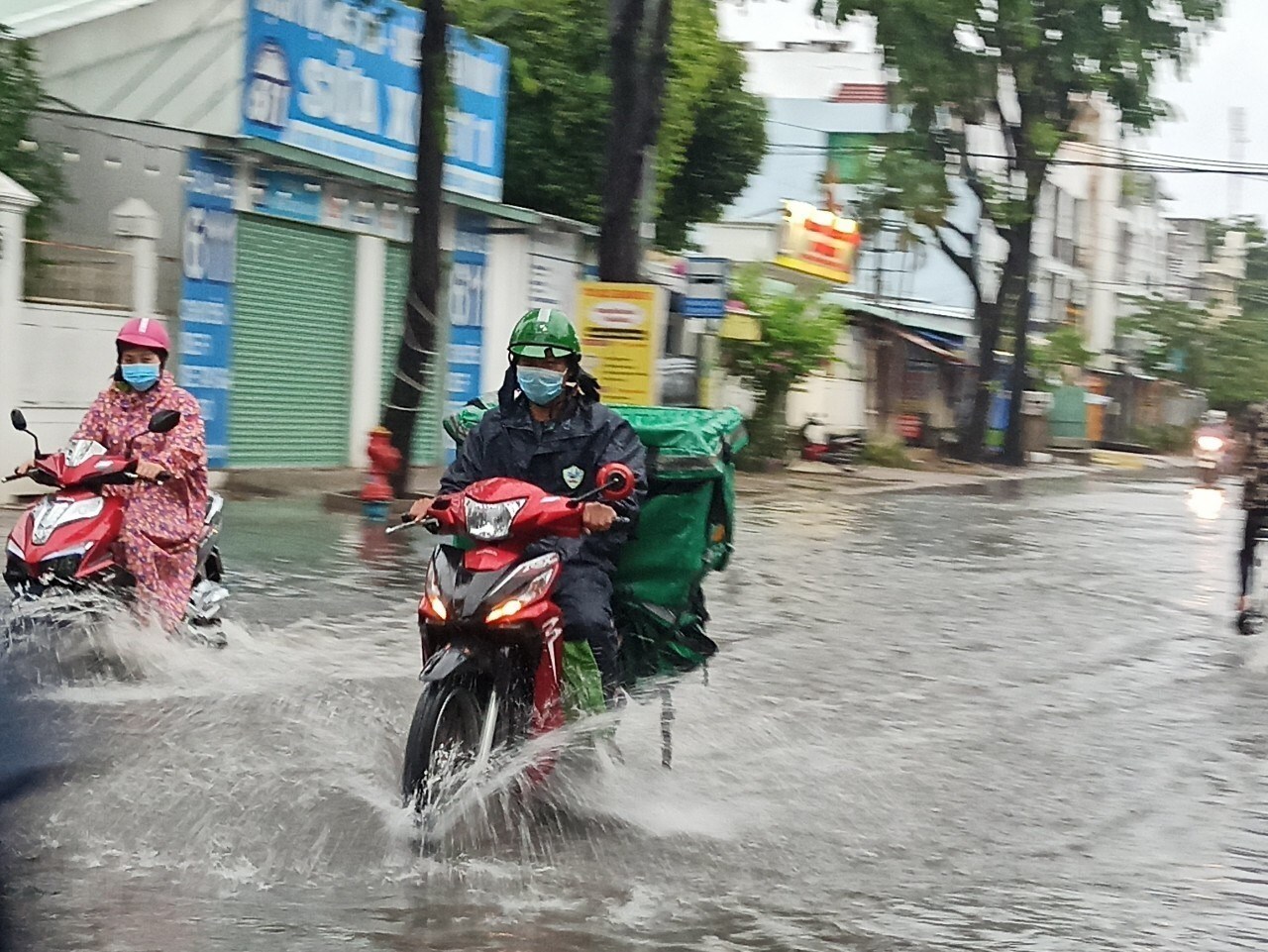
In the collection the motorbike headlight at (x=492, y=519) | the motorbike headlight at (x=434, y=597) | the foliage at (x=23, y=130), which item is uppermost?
the foliage at (x=23, y=130)

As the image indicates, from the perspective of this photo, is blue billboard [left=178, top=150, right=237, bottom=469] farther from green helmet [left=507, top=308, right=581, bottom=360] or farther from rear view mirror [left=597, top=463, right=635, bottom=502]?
rear view mirror [left=597, top=463, right=635, bottom=502]

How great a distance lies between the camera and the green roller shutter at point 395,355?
72.0ft

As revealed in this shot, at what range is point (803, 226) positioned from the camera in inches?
1407

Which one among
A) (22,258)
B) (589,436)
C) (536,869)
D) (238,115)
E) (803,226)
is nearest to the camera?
(536,869)

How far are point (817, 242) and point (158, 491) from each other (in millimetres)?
28967

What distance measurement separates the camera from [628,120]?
56.5ft

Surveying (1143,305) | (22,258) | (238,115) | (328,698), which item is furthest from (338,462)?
(1143,305)

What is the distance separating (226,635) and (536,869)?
432cm

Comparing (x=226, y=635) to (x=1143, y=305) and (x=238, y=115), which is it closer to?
(x=238, y=115)

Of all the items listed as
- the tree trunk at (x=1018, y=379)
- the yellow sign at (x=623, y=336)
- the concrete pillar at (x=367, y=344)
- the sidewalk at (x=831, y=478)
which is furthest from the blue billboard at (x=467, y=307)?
the tree trunk at (x=1018, y=379)

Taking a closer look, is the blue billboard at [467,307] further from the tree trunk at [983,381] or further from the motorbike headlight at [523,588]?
the tree trunk at [983,381]

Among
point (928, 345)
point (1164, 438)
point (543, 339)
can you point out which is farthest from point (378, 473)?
point (1164, 438)

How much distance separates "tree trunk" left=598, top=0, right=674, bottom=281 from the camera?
1722 centimetres

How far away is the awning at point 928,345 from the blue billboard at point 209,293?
26.5m
